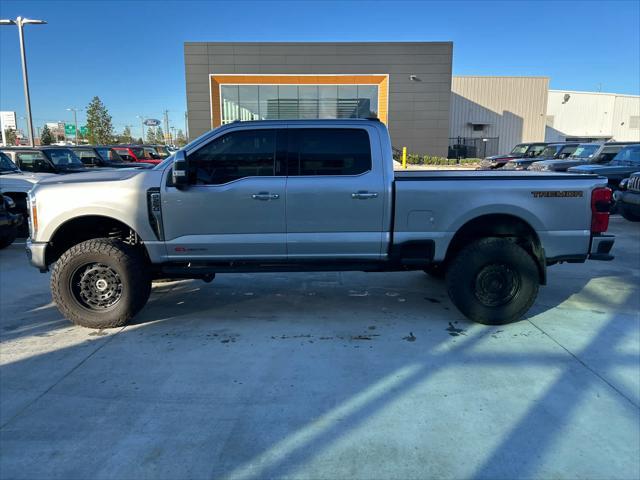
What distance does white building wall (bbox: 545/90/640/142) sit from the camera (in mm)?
54500

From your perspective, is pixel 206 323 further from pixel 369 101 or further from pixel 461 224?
pixel 369 101

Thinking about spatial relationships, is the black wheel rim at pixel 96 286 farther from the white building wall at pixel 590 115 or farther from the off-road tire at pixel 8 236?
the white building wall at pixel 590 115

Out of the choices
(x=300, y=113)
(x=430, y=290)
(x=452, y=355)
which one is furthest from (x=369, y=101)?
(x=452, y=355)

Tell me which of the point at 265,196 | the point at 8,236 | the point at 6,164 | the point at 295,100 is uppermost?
the point at 295,100

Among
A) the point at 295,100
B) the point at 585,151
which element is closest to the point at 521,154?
the point at 585,151

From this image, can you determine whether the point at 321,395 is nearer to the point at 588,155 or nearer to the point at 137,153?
the point at 588,155

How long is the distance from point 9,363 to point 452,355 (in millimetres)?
3923

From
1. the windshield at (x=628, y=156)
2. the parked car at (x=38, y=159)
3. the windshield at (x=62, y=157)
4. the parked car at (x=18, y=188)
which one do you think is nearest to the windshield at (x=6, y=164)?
the parked car at (x=18, y=188)

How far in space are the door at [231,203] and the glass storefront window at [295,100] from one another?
92.3 ft

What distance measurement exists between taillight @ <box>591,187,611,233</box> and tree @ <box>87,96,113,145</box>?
50.6 meters

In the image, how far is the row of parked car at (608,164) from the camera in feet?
34.4

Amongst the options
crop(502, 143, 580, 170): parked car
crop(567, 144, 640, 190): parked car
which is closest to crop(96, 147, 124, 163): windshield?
crop(502, 143, 580, 170): parked car

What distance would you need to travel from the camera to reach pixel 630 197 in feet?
33.8

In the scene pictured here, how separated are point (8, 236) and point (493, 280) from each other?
8314 mm
